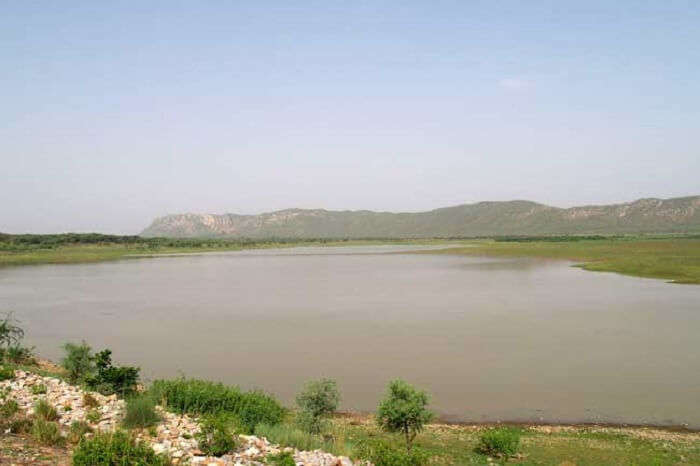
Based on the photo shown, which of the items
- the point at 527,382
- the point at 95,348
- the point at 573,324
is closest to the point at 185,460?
the point at 527,382

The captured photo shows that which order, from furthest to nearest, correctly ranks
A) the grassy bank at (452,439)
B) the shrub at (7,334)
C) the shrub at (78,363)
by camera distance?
the shrub at (7,334) → the shrub at (78,363) → the grassy bank at (452,439)

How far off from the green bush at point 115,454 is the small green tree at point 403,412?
581cm

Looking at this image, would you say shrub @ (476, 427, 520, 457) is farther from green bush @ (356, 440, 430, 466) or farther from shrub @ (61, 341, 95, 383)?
shrub @ (61, 341, 95, 383)

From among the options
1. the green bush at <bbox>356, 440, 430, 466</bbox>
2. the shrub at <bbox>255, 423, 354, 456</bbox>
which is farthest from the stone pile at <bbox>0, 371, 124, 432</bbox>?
the green bush at <bbox>356, 440, 430, 466</bbox>

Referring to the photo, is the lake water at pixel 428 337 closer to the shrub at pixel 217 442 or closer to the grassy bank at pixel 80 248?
the shrub at pixel 217 442

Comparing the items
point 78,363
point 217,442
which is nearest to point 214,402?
point 217,442

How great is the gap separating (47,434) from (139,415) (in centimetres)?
132

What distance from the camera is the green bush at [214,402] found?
989 cm

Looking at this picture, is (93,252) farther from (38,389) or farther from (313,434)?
(313,434)

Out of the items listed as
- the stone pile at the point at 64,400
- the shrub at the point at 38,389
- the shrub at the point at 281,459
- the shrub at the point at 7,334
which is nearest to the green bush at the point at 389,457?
the shrub at the point at 281,459

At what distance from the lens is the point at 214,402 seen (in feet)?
32.7

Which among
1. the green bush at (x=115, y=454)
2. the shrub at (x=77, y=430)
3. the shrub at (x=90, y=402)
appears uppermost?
the green bush at (x=115, y=454)

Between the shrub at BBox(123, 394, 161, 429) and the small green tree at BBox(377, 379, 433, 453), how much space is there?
4.93 m

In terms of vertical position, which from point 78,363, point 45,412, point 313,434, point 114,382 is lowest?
point 313,434
